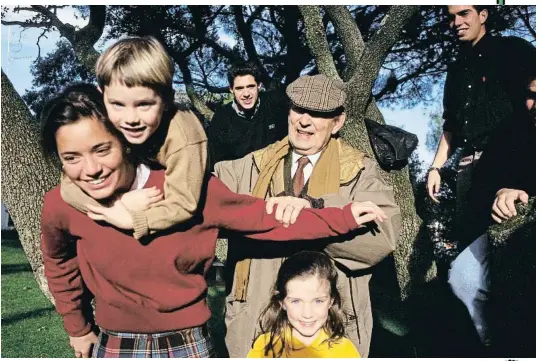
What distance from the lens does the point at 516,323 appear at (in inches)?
105

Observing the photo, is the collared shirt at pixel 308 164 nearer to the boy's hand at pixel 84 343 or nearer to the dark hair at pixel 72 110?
the dark hair at pixel 72 110

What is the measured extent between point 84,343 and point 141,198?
2.42ft

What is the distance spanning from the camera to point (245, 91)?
3.27m

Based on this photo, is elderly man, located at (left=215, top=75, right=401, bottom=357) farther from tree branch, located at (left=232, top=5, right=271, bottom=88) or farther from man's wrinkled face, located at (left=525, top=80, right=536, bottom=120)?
tree branch, located at (left=232, top=5, right=271, bottom=88)

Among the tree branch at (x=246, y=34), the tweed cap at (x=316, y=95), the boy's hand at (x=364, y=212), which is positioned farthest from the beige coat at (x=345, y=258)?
the tree branch at (x=246, y=34)

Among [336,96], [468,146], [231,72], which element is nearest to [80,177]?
[336,96]

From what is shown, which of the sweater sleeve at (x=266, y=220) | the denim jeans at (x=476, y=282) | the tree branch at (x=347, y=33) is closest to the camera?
the sweater sleeve at (x=266, y=220)

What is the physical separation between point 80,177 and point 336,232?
3.41 feet

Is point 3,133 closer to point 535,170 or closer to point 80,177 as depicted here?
point 80,177

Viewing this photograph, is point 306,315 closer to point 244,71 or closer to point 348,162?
point 348,162

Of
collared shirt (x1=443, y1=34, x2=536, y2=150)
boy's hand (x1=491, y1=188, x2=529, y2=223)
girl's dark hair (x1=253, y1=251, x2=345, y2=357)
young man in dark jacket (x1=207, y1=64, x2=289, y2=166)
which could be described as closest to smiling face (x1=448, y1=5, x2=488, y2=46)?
collared shirt (x1=443, y1=34, x2=536, y2=150)

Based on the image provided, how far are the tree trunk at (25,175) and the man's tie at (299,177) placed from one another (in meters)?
1.38

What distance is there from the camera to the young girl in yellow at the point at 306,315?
241 cm

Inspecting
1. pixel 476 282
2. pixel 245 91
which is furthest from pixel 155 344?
pixel 245 91
